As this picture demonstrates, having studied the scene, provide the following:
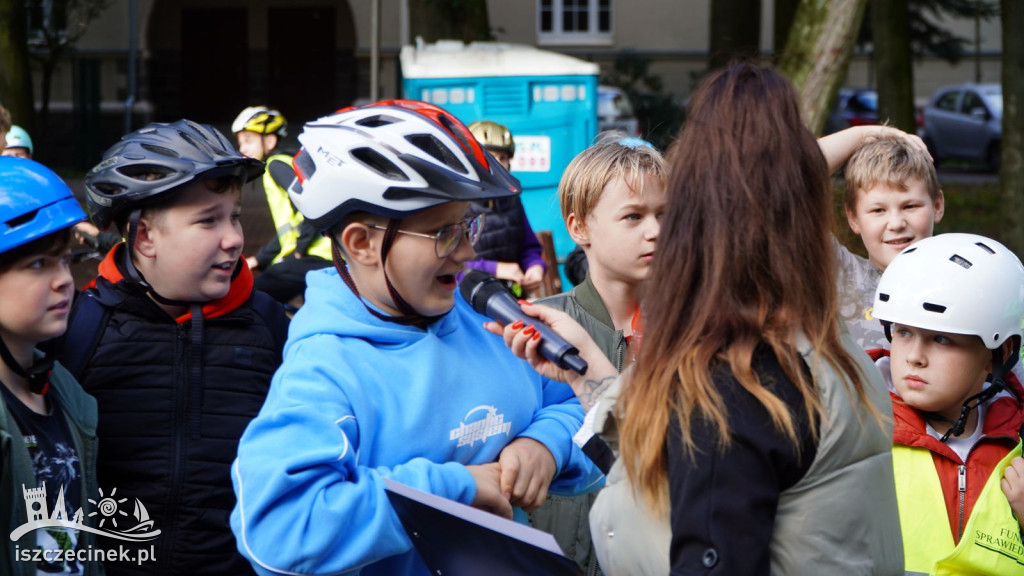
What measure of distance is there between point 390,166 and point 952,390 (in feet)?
5.71

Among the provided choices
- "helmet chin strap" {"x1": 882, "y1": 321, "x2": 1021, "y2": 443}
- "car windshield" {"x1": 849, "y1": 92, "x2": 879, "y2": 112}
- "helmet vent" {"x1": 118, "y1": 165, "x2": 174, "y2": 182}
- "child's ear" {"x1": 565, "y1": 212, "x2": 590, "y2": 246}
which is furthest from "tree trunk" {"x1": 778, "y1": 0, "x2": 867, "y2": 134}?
"car windshield" {"x1": 849, "y1": 92, "x2": 879, "y2": 112}

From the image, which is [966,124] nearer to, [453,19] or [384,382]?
[453,19]

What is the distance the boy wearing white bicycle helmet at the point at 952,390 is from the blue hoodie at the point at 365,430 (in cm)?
102

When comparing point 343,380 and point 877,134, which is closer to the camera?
point 343,380

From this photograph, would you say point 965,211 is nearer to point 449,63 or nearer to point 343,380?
point 449,63

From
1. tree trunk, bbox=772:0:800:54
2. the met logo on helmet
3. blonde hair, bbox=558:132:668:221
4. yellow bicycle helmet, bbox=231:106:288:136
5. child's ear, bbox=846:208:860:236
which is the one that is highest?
tree trunk, bbox=772:0:800:54

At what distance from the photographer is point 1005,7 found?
42.2 ft

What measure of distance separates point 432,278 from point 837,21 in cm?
849

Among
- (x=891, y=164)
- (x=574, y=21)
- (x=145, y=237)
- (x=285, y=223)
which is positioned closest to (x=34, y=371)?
(x=145, y=237)

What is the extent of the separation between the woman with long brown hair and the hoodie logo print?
403mm

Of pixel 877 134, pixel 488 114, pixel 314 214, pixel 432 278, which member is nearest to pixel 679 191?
pixel 432 278

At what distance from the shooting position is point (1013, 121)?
41.7 ft

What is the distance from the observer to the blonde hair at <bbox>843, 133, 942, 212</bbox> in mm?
4062

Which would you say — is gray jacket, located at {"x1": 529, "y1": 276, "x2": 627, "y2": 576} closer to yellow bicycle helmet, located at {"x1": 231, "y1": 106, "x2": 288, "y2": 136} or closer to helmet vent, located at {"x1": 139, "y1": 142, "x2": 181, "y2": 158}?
helmet vent, located at {"x1": 139, "y1": 142, "x2": 181, "y2": 158}
